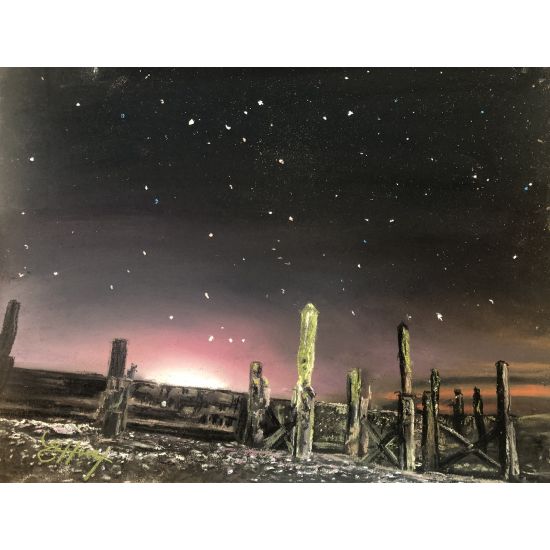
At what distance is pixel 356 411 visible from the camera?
433 cm

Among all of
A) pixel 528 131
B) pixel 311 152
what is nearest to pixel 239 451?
pixel 311 152

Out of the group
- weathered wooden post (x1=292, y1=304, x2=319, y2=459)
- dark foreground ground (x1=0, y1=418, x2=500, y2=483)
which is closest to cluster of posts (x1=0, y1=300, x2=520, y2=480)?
weathered wooden post (x1=292, y1=304, x2=319, y2=459)

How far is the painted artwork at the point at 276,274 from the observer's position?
4086 mm

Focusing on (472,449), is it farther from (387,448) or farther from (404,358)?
(404,358)

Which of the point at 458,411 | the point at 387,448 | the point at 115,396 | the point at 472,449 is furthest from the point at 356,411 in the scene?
the point at 115,396

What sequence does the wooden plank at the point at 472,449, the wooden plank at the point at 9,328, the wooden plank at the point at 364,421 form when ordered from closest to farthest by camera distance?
the wooden plank at the point at 9,328 < the wooden plank at the point at 472,449 < the wooden plank at the point at 364,421

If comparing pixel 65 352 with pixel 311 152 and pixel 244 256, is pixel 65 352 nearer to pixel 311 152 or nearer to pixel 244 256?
pixel 244 256

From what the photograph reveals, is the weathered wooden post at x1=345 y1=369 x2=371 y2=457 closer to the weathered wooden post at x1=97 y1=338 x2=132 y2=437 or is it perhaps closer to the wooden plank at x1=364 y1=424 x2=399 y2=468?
the wooden plank at x1=364 y1=424 x2=399 y2=468

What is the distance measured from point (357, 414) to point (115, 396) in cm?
217
